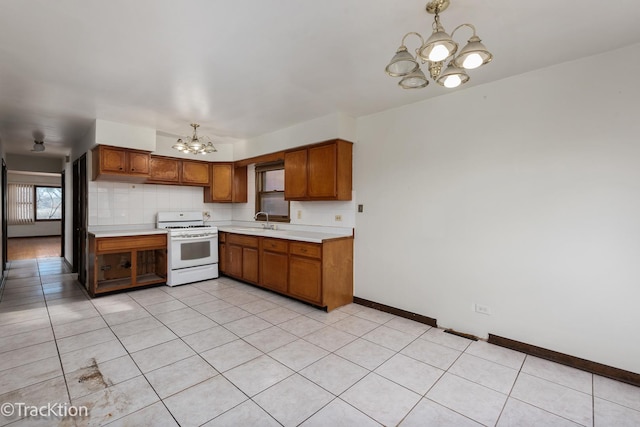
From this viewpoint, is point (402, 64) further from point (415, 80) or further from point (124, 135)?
point (124, 135)

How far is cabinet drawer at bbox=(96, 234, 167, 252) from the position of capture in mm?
4148

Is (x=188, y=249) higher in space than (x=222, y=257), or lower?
higher

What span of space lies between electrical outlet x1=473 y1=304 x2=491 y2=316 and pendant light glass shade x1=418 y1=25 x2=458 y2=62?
7.84 feet

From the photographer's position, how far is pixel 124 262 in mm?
4934

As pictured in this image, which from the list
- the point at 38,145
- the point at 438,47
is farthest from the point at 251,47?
the point at 38,145

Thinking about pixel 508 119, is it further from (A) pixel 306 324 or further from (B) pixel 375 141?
(A) pixel 306 324

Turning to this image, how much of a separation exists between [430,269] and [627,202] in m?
1.66

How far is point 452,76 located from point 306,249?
262 centimetres

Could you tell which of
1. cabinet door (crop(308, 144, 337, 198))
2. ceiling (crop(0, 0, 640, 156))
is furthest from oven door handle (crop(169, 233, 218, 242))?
cabinet door (crop(308, 144, 337, 198))

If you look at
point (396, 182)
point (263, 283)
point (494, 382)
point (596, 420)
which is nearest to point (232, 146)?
point (263, 283)

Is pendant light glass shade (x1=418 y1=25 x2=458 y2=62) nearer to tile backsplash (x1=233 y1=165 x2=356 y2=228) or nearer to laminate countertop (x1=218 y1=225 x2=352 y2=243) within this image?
laminate countertop (x1=218 y1=225 x2=352 y2=243)

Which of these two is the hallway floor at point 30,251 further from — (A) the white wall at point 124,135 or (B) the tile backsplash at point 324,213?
(B) the tile backsplash at point 324,213

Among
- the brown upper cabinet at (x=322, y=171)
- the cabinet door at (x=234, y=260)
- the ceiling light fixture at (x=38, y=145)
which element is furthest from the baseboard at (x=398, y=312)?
the ceiling light fixture at (x=38, y=145)

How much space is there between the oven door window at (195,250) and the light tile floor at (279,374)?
126 centimetres
